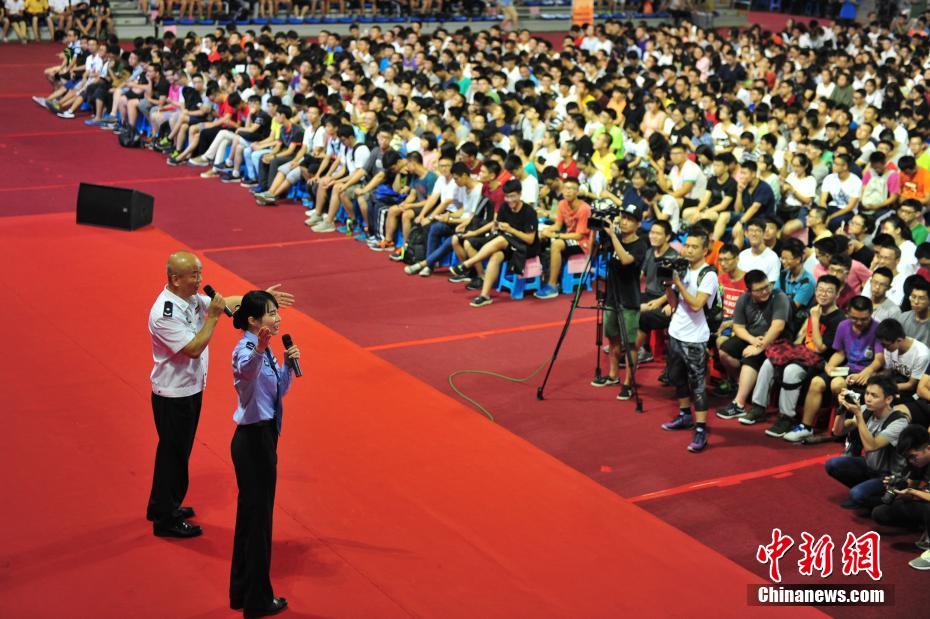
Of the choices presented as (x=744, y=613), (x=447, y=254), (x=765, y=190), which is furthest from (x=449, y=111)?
(x=744, y=613)

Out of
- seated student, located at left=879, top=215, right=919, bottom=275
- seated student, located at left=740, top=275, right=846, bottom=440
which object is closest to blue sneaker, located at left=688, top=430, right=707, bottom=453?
seated student, located at left=740, top=275, right=846, bottom=440

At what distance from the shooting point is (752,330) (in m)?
9.09

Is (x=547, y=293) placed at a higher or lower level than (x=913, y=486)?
lower

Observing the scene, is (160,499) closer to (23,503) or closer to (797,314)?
(23,503)

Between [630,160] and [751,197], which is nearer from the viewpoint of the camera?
[751,197]

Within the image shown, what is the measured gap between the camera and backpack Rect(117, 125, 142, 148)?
19188 mm

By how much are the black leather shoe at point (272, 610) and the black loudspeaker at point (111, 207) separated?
28.0ft

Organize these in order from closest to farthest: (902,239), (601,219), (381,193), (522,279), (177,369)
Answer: (177,369)
(601,219)
(902,239)
(522,279)
(381,193)

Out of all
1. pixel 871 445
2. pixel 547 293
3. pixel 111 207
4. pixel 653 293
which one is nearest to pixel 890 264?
pixel 653 293

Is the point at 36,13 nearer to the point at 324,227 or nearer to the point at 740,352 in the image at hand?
the point at 324,227

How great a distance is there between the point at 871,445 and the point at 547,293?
16.6 ft

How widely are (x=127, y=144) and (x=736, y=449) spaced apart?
44.9 ft

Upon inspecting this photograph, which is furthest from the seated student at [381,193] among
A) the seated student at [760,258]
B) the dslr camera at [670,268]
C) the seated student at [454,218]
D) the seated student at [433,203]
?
the dslr camera at [670,268]

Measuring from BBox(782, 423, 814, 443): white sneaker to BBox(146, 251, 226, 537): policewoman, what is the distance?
14.3 ft
